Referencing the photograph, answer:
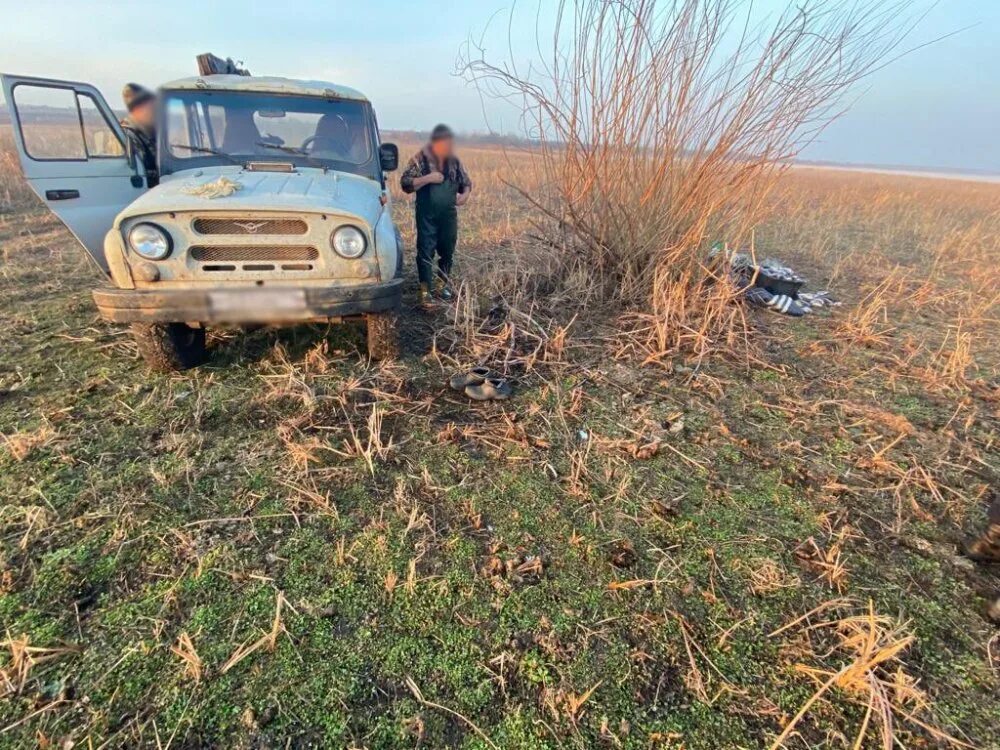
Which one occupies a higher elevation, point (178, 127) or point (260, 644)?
point (178, 127)

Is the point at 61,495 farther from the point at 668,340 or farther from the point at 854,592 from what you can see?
the point at 668,340

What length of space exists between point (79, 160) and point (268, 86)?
4.85 feet

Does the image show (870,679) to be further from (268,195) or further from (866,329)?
(866,329)

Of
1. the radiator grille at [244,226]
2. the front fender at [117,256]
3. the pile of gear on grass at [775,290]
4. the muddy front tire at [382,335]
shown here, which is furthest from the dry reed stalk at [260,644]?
the pile of gear on grass at [775,290]

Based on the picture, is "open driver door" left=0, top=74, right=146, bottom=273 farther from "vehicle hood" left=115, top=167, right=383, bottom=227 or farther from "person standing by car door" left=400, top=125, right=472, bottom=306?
"person standing by car door" left=400, top=125, right=472, bottom=306

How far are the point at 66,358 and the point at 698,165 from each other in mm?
5199

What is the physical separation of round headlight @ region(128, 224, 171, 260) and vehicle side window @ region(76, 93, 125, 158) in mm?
1554

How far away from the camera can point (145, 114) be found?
3.94 meters

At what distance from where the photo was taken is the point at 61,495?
7.52ft

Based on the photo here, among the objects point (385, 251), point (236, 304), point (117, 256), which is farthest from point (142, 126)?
point (385, 251)

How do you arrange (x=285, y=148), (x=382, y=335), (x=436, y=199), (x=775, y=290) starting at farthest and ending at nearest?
(x=775, y=290) → (x=436, y=199) → (x=285, y=148) → (x=382, y=335)

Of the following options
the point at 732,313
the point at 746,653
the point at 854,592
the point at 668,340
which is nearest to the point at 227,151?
the point at 668,340

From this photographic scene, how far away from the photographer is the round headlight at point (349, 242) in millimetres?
3016

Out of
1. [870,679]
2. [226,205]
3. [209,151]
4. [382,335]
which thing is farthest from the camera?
[209,151]
